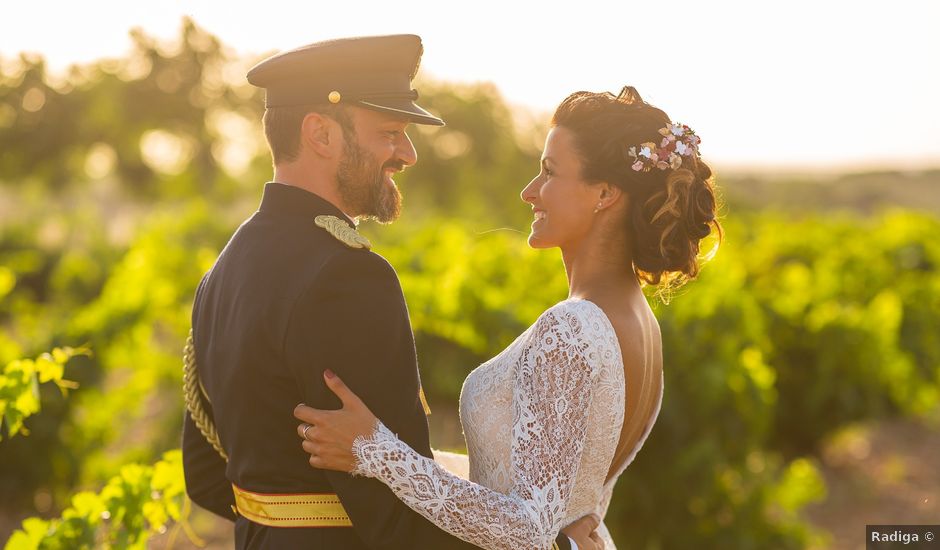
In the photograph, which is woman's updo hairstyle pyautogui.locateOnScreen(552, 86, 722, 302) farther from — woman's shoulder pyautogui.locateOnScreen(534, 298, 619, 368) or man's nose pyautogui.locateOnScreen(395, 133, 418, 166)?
man's nose pyautogui.locateOnScreen(395, 133, 418, 166)

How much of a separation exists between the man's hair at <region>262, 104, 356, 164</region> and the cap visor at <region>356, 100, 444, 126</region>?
7 cm

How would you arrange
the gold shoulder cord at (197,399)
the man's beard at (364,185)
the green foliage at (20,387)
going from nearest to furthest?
the man's beard at (364,185) → the gold shoulder cord at (197,399) → the green foliage at (20,387)

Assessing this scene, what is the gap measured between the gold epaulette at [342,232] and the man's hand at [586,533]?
1082mm

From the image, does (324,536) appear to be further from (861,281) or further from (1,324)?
(1,324)

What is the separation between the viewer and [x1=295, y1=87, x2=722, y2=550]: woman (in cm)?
236

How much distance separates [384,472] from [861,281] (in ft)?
36.6

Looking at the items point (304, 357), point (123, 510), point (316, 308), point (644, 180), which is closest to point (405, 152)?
point (316, 308)

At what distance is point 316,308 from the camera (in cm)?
220

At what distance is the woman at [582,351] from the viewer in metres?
2.36

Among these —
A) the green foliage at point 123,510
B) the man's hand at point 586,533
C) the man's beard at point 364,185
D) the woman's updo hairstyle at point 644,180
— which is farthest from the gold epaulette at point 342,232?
the green foliage at point 123,510

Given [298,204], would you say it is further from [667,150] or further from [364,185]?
[667,150]

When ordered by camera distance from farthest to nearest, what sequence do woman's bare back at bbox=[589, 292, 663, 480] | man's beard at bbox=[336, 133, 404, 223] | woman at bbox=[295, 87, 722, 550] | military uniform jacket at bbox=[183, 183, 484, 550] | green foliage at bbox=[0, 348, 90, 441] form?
green foliage at bbox=[0, 348, 90, 441] < woman's bare back at bbox=[589, 292, 663, 480] < man's beard at bbox=[336, 133, 404, 223] < woman at bbox=[295, 87, 722, 550] < military uniform jacket at bbox=[183, 183, 484, 550]

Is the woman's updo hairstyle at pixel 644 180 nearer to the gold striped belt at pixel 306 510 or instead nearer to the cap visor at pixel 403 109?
the cap visor at pixel 403 109

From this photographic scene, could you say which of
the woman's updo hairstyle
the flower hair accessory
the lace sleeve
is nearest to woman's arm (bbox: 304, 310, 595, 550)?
the lace sleeve
